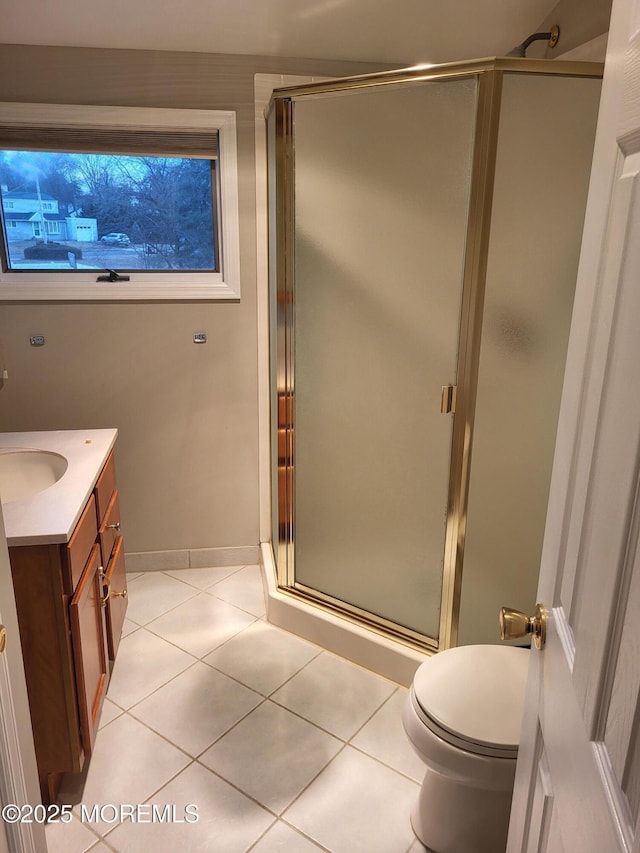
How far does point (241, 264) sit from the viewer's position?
2.61 meters

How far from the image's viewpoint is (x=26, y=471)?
2.12 meters

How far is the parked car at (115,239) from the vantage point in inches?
101

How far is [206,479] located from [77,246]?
115 centimetres

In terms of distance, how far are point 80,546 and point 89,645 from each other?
0.30m

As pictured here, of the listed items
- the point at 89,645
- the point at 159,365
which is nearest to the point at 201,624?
the point at 89,645

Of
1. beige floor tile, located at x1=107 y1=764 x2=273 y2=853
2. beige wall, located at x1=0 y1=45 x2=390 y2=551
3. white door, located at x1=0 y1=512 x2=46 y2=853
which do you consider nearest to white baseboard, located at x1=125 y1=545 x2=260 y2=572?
beige wall, located at x1=0 y1=45 x2=390 y2=551

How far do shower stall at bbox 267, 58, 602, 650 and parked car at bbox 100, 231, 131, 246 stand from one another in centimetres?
67

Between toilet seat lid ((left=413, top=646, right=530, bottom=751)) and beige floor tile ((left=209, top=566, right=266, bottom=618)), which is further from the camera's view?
beige floor tile ((left=209, top=566, right=266, bottom=618))

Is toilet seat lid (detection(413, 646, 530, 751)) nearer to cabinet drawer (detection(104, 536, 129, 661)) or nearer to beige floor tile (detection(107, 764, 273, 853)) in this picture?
beige floor tile (detection(107, 764, 273, 853))

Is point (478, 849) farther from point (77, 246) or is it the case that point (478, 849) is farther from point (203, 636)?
point (77, 246)

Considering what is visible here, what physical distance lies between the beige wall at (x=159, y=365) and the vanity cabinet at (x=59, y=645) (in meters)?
0.95

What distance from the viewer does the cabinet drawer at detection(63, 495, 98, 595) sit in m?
1.52

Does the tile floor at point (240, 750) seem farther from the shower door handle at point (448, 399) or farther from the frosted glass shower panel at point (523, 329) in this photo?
the shower door handle at point (448, 399)

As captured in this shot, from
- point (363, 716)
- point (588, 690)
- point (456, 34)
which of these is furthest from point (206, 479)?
point (588, 690)
